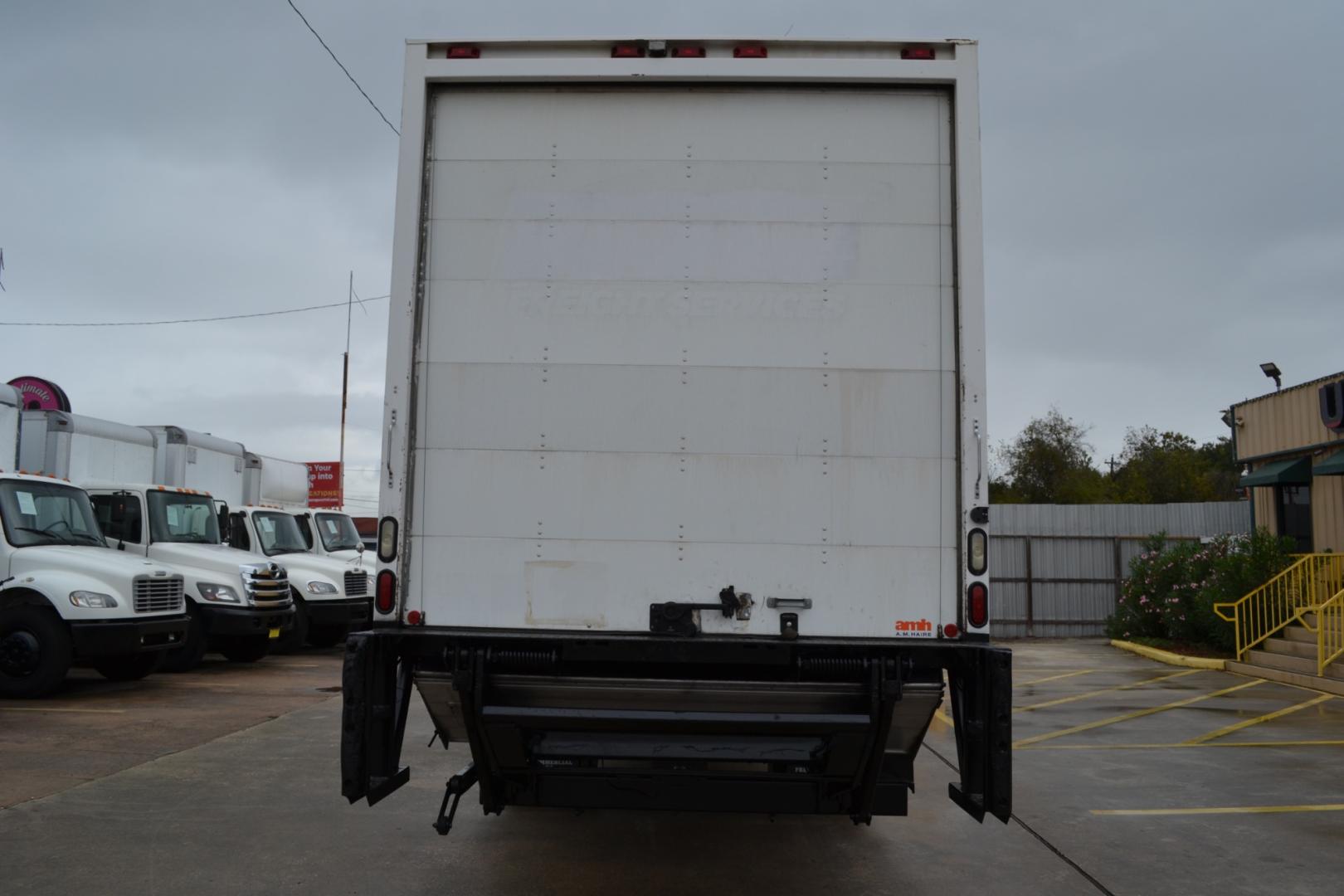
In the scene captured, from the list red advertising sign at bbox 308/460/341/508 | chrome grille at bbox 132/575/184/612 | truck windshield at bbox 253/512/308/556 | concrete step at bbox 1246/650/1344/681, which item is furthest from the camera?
red advertising sign at bbox 308/460/341/508

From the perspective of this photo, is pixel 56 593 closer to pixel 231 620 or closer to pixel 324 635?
pixel 231 620

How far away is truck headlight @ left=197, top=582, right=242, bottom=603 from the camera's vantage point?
1443cm

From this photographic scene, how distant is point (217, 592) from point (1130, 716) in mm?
11416

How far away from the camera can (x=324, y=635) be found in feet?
60.7

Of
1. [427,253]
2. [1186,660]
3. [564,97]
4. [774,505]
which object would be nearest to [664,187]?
[564,97]

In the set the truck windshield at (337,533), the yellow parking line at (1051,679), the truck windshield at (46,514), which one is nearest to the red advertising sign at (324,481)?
the truck windshield at (337,533)

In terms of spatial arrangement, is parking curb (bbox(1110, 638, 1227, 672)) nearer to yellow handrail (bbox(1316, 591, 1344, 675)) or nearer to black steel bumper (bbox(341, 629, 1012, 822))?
yellow handrail (bbox(1316, 591, 1344, 675))

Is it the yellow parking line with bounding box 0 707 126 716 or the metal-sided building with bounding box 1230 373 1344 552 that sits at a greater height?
the metal-sided building with bounding box 1230 373 1344 552

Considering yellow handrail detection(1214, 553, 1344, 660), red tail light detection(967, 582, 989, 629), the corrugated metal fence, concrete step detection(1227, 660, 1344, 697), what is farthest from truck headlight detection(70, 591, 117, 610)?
the corrugated metal fence

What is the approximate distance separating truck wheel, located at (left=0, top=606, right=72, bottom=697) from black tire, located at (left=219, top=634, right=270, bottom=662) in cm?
411

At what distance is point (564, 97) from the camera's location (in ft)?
17.0

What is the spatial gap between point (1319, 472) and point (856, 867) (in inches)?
594

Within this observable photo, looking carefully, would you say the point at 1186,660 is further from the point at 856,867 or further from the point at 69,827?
the point at 69,827

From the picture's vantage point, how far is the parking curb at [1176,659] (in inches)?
637
